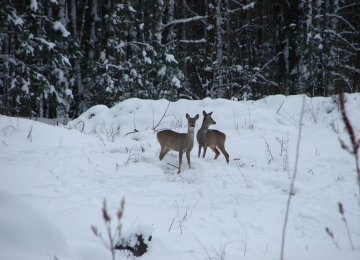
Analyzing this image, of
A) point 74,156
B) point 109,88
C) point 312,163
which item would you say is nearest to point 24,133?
point 74,156

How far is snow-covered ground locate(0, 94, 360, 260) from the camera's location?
11.3 feet

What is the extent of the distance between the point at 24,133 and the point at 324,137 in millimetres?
6268

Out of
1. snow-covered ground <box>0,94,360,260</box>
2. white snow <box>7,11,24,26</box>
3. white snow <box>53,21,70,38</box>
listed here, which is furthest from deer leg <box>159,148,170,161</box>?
white snow <box>53,21,70,38</box>

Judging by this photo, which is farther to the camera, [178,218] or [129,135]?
[129,135]

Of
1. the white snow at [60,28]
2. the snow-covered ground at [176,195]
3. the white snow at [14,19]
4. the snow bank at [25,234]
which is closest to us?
the snow bank at [25,234]

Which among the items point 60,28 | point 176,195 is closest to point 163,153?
point 176,195

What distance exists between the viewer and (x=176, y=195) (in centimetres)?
533

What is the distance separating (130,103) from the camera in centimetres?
1092

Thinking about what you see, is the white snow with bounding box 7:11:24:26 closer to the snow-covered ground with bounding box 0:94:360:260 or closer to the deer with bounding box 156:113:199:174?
the snow-covered ground with bounding box 0:94:360:260

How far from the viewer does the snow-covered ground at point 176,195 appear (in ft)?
11.3

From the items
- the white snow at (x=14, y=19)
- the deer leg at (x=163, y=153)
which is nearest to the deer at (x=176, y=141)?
the deer leg at (x=163, y=153)

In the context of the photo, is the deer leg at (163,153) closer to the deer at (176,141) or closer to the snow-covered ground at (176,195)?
the deer at (176,141)

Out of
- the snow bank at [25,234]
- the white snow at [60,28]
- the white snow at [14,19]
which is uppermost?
the white snow at [60,28]

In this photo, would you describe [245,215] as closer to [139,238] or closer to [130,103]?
[139,238]
